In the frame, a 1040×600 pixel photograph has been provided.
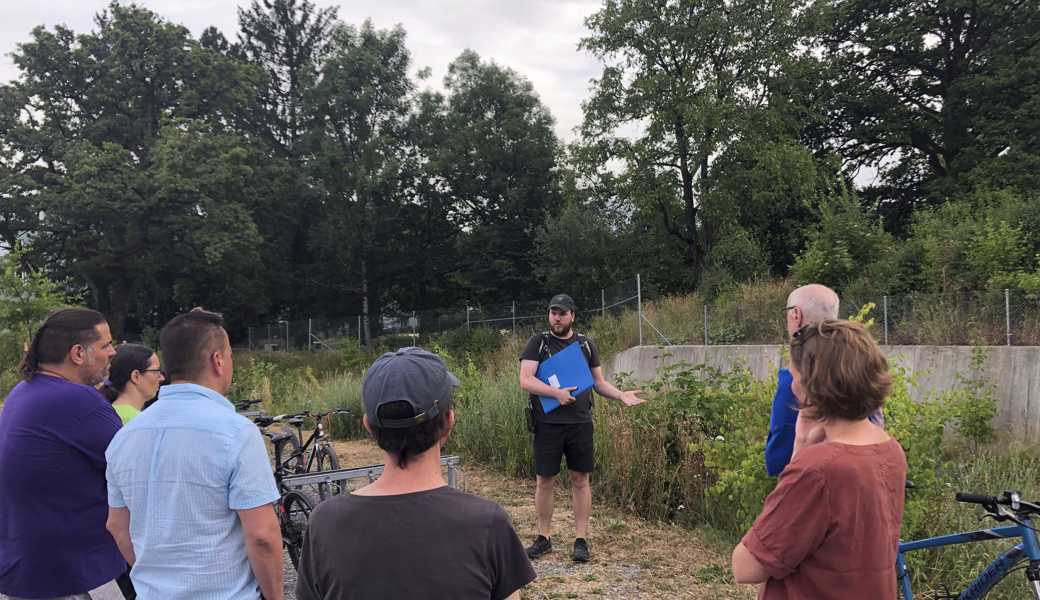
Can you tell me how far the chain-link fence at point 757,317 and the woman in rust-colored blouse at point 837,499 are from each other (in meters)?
3.05

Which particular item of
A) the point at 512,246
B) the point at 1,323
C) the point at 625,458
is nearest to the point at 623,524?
the point at 625,458

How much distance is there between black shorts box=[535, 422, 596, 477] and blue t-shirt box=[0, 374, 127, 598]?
2.99 meters

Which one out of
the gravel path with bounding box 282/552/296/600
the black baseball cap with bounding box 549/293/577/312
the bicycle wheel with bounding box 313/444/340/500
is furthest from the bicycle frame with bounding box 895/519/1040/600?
the bicycle wheel with bounding box 313/444/340/500

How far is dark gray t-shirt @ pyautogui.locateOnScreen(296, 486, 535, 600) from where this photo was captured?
1595 millimetres

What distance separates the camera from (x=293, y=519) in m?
5.53

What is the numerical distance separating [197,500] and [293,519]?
3.40 m

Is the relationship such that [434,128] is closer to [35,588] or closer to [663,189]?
[663,189]

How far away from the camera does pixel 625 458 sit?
6664 mm

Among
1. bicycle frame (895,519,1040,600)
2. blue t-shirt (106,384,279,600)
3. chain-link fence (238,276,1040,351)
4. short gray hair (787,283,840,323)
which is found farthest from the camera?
chain-link fence (238,276,1040,351)

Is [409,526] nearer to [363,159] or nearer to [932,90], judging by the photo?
[932,90]

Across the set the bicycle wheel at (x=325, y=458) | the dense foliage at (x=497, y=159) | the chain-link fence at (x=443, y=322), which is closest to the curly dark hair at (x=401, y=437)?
the bicycle wheel at (x=325, y=458)

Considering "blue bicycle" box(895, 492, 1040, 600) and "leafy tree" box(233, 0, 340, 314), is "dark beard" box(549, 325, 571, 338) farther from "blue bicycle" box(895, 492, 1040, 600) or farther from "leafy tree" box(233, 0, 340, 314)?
"leafy tree" box(233, 0, 340, 314)

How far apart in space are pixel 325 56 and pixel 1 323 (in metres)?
25.3

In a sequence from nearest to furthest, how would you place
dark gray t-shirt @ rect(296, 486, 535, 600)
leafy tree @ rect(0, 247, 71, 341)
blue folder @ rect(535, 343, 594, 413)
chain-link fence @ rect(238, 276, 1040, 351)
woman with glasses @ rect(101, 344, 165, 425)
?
dark gray t-shirt @ rect(296, 486, 535, 600), woman with glasses @ rect(101, 344, 165, 425), blue folder @ rect(535, 343, 594, 413), chain-link fence @ rect(238, 276, 1040, 351), leafy tree @ rect(0, 247, 71, 341)
